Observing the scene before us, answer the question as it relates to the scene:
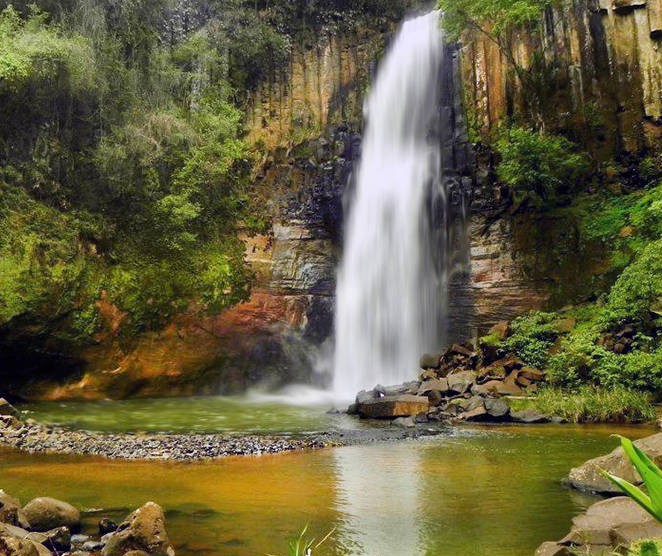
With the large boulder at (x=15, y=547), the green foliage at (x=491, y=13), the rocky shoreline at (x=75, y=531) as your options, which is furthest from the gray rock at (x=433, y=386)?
the large boulder at (x=15, y=547)

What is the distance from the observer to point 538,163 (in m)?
19.2

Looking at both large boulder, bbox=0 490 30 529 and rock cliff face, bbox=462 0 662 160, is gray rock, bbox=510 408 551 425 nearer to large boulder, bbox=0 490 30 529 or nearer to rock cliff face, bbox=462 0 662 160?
large boulder, bbox=0 490 30 529

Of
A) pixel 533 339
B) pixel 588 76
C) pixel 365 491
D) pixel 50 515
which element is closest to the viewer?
pixel 50 515

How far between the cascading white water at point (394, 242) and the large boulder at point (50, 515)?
1467 centimetres

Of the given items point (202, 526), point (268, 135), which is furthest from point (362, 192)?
point (202, 526)

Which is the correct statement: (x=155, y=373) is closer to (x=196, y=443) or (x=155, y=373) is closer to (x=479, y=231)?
(x=196, y=443)

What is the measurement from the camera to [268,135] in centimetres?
2494

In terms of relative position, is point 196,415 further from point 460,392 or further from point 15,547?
point 15,547

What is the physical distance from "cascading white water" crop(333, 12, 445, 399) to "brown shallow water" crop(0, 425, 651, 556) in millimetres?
10403

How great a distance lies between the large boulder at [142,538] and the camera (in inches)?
212

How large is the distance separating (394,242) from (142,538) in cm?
1786

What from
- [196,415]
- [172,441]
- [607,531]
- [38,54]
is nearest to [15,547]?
[607,531]

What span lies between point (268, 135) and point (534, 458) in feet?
60.4

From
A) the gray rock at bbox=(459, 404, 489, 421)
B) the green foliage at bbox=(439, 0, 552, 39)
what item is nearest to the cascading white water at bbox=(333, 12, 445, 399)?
the green foliage at bbox=(439, 0, 552, 39)
